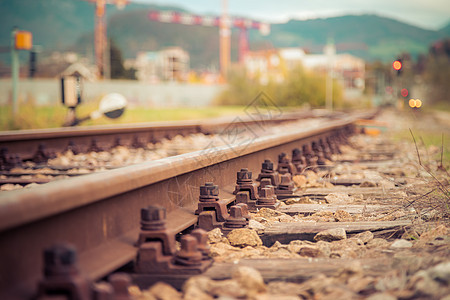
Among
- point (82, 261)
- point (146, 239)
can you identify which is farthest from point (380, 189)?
point (82, 261)

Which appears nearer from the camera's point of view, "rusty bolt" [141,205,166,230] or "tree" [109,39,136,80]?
"rusty bolt" [141,205,166,230]

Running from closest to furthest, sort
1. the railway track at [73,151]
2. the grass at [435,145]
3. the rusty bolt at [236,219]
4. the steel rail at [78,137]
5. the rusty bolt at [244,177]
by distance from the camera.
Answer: the rusty bolt at [236,219]
the rusty bolt at [244,177]
the railway track at [73,151]
the grass at [435,145]
the steel rail at [78,137]

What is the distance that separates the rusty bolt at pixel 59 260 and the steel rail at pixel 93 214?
0.15m

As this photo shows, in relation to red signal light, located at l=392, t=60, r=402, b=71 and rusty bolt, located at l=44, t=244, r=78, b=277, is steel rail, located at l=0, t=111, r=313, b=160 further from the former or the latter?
red signal light, located at l=392, t=60, r=402, b=71

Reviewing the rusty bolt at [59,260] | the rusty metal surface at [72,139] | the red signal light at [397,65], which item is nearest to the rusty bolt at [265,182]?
the rusty bolt at [59,260]

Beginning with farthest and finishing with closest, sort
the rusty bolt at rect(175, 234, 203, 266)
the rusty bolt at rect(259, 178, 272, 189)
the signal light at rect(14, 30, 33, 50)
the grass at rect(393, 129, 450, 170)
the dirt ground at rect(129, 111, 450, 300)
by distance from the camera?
the signal light at rect(14, 30, 33, 50)
the grass at rect(393, 129, 450, 170)
the rusty bolt at rect(259, 178, 272, 189)
the rusty bolt at rect(175, 234, 203, 266)
the dirt ground at rect(129, 111, 450, 300)

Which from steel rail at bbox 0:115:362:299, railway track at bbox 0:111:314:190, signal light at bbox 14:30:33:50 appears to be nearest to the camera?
steel rail at bbox 0:115:362:299

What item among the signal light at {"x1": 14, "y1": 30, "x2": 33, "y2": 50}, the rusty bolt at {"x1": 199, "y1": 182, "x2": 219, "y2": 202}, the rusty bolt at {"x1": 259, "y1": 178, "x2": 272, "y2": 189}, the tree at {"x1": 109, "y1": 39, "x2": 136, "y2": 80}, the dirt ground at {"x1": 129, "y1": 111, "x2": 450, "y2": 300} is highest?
the tree at {"x1": 109, "y1": 39, "x2": 136, "y2": 80}

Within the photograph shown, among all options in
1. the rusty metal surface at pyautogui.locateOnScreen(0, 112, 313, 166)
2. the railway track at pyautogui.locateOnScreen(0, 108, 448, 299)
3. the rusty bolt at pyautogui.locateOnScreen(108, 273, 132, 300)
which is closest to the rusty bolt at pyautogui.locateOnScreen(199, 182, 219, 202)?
the railway track at pyautogui.locateOnScreen(0, 108, 448, 299)

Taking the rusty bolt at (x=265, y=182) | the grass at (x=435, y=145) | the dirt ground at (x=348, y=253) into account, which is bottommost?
the grass at (x=435, y=145)

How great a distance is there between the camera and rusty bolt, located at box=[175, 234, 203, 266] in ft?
8.27

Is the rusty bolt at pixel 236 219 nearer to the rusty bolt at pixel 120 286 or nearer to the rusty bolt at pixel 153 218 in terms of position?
the rusty bolt at pixel 153 218

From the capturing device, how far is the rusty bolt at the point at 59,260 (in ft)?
5.78

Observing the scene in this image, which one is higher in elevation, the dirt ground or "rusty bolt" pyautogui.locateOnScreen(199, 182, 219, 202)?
"rusty bolt" pyautogui.locateOnScreen(199, 182, 219, 202)
